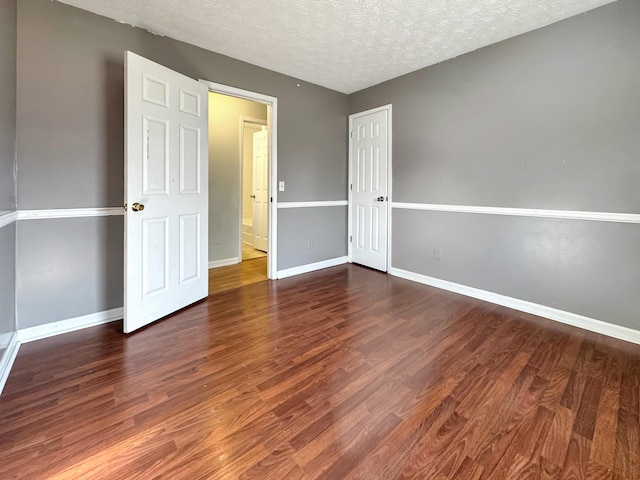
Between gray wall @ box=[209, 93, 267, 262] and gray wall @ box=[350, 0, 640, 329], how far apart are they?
2.33m

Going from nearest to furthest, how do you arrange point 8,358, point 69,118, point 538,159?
1. point 8,358
2. point 69,118
3. point 538,159

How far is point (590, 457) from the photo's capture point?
1.27 meters

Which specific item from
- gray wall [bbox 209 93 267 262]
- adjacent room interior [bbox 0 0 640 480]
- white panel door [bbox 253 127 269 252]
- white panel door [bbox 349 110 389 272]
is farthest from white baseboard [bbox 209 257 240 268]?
white panel door [bbox 349 110 389 272]

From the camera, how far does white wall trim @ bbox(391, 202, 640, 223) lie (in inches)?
90.4

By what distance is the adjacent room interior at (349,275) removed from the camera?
137cm

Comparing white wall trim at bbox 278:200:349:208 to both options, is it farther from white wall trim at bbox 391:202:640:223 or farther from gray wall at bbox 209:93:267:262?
gray wall at bbox 209:93:267:262

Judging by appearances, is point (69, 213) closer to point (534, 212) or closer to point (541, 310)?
point (534, 212)

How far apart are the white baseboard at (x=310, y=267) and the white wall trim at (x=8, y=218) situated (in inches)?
95.6

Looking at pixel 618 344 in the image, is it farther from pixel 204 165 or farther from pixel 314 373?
pixel 204 165

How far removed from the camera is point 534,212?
273cm

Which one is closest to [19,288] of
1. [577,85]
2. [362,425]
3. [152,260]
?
[152,260]

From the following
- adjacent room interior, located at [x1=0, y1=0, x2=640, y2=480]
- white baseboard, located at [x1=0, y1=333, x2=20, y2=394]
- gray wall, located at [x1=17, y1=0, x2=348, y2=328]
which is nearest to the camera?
adjacent room interior, located at [x1=0, y1=0, x2=640, y2=480]

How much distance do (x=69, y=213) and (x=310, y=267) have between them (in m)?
2.63

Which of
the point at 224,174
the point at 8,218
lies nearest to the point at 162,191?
the point at 8,218
